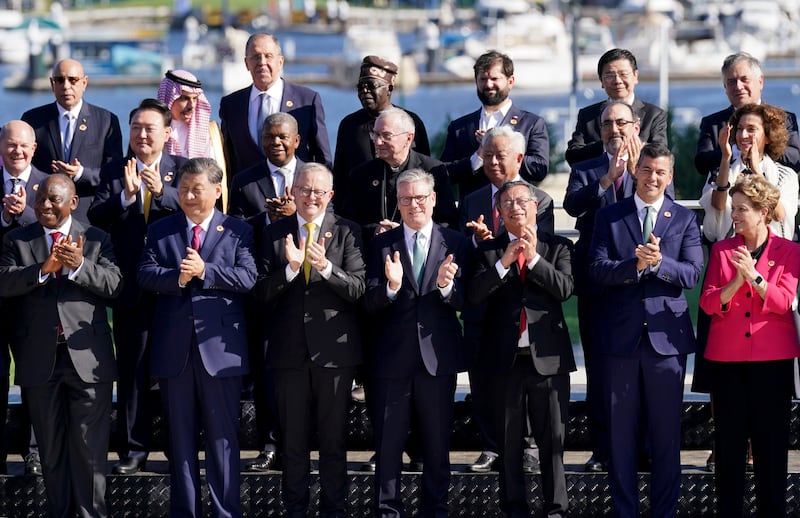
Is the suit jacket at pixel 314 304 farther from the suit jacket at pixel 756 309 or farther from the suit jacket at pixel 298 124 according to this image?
the suit jacket at pixel 756 309

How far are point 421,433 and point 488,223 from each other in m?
1.08

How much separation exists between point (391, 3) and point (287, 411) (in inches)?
3788

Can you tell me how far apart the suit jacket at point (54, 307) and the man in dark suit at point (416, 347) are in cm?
127

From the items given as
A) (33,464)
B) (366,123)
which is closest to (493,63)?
(366,123)

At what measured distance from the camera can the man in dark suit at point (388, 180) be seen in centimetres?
689

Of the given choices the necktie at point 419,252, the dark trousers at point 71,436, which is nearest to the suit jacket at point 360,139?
the necktie at point 419,252

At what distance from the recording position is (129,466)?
7.11 meters

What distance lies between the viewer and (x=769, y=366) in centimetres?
646

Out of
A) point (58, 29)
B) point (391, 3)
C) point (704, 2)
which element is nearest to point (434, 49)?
point (58, 29)

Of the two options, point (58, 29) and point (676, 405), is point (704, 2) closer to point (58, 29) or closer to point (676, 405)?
point (58, 29)

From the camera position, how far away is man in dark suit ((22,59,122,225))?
743 centimetres

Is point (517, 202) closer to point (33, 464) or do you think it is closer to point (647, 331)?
point (647, 331)

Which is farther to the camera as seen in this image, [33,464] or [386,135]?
[33,464]

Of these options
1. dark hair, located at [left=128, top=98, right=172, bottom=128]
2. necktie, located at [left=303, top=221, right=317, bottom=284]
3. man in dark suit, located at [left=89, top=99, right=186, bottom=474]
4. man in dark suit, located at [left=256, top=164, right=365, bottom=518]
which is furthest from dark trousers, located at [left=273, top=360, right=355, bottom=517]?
dark hair, located at [left=128, top=98, right=172, bottom=128]
